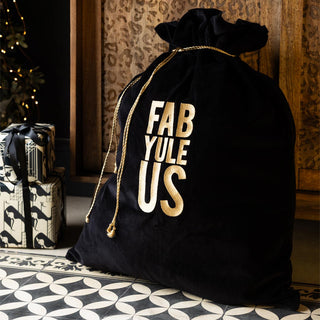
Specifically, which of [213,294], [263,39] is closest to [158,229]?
A: [213,294]

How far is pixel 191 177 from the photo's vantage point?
139 cm

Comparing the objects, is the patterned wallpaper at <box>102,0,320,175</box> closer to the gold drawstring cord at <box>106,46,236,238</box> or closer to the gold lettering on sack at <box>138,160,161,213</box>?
the gold drawstring cord at <box>106,46,236,238</box>

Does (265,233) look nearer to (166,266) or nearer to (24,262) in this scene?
(166,266)

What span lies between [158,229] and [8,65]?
122cm

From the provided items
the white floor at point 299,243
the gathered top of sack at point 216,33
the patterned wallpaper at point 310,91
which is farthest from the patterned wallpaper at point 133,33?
the white floor at point 299,243

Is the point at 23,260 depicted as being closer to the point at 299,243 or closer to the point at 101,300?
the point at 101,300

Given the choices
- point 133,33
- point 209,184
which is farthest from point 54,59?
point 209,184

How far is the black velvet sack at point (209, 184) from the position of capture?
1356 millimetres

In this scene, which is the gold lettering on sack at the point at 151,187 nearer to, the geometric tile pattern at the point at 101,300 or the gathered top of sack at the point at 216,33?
the geometric tile pattern at the point at 101,300

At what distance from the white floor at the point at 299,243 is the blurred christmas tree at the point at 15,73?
441 millimetres

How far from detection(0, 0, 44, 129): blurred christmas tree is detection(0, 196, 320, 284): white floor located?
1.45 feet

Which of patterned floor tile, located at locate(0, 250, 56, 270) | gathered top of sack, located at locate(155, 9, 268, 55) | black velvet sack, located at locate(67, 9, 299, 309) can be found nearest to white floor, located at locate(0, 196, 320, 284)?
patterned floor tile, located at locate(0, 250, 56, 270)

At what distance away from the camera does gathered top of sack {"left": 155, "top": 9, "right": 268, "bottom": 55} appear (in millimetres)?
1490

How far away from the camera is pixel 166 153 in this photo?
1421 millimetres
